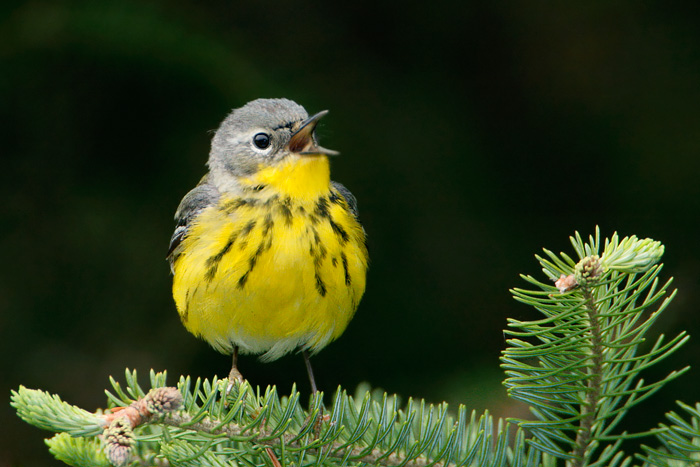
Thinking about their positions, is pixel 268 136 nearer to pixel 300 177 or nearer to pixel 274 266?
pixel 300 177

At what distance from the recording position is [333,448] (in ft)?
6.55

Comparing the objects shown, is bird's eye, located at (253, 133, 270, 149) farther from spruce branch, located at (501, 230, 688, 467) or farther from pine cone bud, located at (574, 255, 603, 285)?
pine cone bud, located at (574, 255, 603, 285)

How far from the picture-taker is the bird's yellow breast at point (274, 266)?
2.70 m

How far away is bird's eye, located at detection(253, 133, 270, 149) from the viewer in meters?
3.12

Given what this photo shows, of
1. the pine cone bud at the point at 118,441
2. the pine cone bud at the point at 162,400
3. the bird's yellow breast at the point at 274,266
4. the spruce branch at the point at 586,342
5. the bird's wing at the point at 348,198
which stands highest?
the bird's wing at the point at 348,198

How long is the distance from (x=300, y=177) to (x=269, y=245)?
365mm

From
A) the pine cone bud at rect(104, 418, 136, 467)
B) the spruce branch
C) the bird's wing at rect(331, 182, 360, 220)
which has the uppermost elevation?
the bird's wing at rect(331, 182, 360, 220)

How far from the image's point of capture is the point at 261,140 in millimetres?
3143

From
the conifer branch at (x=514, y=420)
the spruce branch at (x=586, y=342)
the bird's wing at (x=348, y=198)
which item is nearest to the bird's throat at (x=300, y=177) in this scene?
the bird's wing at (x=348, y=198)

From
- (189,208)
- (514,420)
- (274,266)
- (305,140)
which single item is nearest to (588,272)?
(514,420)

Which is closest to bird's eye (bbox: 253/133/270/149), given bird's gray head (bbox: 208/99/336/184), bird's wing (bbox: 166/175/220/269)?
bird's gray head (bbox: 208/99/336/184)

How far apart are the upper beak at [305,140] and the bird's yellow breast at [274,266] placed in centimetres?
8

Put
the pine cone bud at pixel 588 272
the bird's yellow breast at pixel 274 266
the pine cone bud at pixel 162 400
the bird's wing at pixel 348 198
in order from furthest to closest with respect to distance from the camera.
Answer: the bird's wing at pixel 348 198
the bird's yellow breast at pixel 274 266
the pine cone bud at pixel 162 400
the pine cone bud at pixel 588 272

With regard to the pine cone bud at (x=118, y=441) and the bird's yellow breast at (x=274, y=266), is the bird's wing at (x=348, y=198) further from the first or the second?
the pine cone bud at (x=118, y=441)
